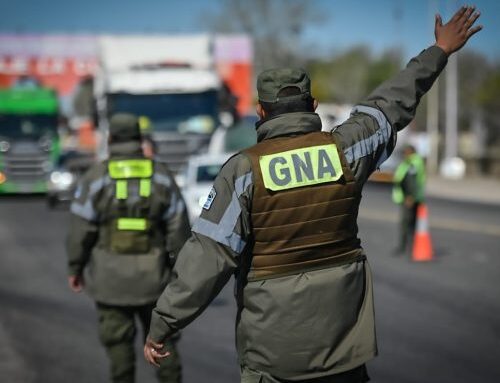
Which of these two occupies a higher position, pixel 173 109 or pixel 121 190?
pixel 173 109

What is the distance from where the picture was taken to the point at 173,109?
76.1 ft

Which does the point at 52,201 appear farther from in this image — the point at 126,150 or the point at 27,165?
the point at 126,150

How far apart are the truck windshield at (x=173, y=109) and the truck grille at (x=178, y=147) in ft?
0.49

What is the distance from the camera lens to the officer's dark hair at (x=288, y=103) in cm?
411

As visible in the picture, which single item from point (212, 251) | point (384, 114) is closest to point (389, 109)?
point (384, 114)

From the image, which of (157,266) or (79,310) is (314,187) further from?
(79,310)

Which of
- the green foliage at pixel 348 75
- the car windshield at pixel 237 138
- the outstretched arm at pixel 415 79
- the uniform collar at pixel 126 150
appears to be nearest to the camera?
the outstretched arm at pixel 415 79

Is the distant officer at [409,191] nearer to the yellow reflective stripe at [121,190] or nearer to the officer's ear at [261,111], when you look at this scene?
the yellow reflective stripe at [121,190]

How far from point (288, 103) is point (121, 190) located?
251cm

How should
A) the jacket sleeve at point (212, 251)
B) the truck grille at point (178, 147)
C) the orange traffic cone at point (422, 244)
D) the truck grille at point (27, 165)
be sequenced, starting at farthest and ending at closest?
the truck grille at point (27, 165)
the truck grille at point (178, 147)
the orange traffic cone at point (422, 244)
the jacket sleeve at point (212, 251)

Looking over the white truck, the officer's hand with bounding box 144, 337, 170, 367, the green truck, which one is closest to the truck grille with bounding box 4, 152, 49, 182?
the green truck

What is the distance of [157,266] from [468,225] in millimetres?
15143

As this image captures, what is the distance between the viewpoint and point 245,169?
13.2ft

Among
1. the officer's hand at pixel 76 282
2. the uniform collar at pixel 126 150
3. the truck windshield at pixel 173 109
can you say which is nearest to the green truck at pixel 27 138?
the truck windshield at pixel 173 109
